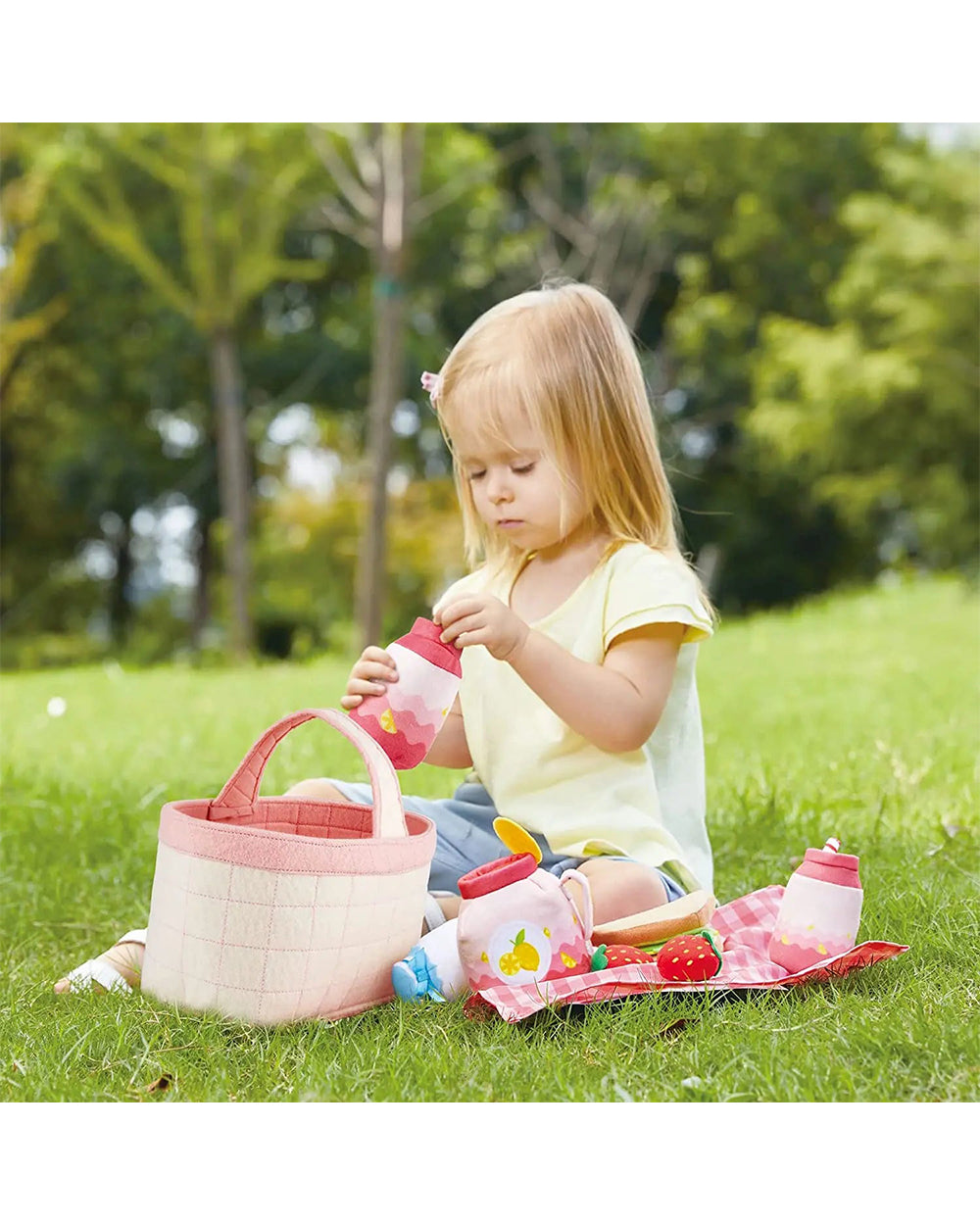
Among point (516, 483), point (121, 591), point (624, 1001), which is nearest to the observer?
point (624, 1001)

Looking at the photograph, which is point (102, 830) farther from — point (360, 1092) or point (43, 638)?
point (43, 638)

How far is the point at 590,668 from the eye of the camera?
2.09 m

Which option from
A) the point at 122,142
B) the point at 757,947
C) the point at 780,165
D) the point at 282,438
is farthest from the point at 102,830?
the point at 780,165

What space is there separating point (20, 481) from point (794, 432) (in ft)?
30.3

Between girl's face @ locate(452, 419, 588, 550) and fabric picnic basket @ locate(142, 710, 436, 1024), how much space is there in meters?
0.56

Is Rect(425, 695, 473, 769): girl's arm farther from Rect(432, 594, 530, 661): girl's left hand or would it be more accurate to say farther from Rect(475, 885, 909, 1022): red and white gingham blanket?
Rect(475, 885, 909, 1022): red and white gingham blanket

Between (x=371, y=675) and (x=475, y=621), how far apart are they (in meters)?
0.19

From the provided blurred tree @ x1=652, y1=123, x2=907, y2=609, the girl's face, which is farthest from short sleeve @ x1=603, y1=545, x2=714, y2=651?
blurred tree @ x1=652, y1=123, x2=907, y2=609

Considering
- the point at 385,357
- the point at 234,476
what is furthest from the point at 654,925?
the point at 234,476

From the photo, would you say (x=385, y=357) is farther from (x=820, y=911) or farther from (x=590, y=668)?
(x=820, y=911)

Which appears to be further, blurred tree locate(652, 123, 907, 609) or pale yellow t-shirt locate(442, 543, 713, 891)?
blurred tree locate(652, 123, 907, 609)

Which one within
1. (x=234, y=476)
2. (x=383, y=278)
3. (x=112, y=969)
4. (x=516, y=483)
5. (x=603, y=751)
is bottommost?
(x=112, y=969)

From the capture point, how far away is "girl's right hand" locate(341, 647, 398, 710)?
1.99 m

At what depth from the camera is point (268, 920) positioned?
167cm
